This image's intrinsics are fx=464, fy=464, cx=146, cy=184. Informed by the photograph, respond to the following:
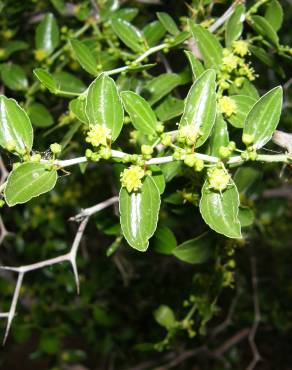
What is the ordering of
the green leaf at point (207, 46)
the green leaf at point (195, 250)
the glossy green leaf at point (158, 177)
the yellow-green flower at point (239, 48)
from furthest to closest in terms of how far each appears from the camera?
the green leaf at point (195, 250) → the yellow-green flower at point (239, 48) → the green leaf at point (207, 46) → the glossy green leaf at point (158, 177)

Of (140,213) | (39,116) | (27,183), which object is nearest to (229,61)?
(140,213)

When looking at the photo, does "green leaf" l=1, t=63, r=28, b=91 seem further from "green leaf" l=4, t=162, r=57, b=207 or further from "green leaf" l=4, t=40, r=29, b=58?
"green leaf" l=4, t=162, r=57, b=207

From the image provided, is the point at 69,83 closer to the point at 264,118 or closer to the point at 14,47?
the point at 14,47

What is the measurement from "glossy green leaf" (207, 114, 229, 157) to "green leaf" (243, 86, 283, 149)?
58 millimetres

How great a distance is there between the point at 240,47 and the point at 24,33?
1.27 metres

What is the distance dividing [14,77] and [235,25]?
2.74 feet

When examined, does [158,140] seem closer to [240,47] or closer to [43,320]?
[240,47]

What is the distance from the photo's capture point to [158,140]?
1001 mm

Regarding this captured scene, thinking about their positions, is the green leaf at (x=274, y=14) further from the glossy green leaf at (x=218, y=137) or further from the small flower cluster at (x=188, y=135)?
the small flower cluster at (x=188, y=135)

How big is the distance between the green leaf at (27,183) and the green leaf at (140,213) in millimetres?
151

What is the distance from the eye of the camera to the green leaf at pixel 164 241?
1.36 meters

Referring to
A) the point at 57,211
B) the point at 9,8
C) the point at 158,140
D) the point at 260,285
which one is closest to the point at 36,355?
the point at 57,211

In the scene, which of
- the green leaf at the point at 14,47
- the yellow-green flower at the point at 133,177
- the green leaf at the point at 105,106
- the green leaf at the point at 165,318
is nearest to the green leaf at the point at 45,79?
the green leaf at the point at 105,106

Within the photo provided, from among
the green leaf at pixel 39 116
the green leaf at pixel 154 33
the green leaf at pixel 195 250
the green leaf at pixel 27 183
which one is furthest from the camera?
the green leaf at pixel 39 116
